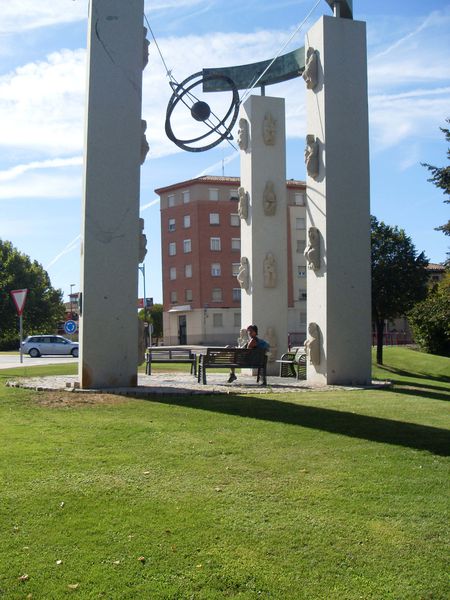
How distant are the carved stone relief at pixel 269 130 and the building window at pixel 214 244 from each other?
174 ft

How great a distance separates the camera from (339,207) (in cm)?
1462

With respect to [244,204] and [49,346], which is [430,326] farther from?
[49,346]

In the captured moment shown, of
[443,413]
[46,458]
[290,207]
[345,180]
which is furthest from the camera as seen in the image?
[290,207]

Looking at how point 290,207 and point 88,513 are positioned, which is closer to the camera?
point 88,513

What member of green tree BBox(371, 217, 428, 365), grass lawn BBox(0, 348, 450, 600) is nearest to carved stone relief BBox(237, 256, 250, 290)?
grass lawn BBox(0, 348, 450, 600)

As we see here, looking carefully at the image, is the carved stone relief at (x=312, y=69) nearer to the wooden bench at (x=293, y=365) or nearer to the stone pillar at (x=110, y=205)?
the stone pillar at (x=110, y=205)

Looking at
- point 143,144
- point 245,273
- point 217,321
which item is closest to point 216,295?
point 217,321

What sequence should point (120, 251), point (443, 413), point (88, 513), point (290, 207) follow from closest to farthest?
point (88, 513) → point (443, 413) → point (120, 251) → point (290, 207)

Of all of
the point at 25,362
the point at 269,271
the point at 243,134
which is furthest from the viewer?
the point at 25,362

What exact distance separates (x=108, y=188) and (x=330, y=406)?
19.0 feet

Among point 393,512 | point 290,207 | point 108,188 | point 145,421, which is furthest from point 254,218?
point 290,207

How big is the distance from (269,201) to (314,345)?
5.86 metres

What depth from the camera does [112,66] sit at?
514 inches

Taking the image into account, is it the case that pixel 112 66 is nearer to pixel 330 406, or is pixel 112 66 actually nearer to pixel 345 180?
pixel 345 180
